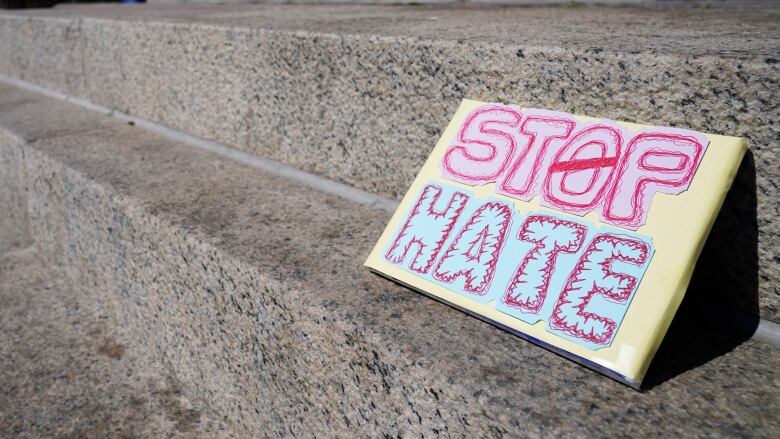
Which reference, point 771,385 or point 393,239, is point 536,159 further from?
point 771,385

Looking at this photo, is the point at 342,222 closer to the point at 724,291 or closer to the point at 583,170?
the point at 583,170

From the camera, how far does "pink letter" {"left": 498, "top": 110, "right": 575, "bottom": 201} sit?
0.96 metres

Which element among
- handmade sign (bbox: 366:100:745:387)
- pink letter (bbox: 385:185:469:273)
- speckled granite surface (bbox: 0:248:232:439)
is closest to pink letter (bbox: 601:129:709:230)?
handmade sign (bbox: 366:100:745:387)

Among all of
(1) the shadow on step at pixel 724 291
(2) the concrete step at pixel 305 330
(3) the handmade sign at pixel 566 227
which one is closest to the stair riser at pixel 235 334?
(2) the concrete step at pixel 305 330

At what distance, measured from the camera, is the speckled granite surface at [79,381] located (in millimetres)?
1196

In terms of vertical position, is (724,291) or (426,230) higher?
(724,291)

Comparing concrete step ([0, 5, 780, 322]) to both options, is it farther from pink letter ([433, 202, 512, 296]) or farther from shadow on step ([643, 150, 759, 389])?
pink letter ([433, 202, 512, 296])

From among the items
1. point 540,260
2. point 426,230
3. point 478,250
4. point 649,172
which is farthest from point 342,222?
point 649,172

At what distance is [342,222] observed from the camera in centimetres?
125

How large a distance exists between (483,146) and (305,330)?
1.42 feet

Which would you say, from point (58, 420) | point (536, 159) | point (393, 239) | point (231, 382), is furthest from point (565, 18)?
→ point (58, 420)

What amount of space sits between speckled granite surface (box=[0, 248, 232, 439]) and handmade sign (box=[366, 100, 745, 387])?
0.57 m

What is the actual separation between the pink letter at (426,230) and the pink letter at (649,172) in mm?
252

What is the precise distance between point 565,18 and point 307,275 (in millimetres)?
1080
